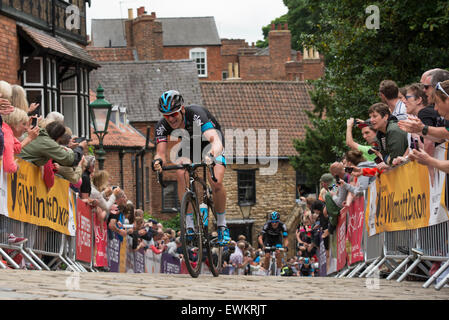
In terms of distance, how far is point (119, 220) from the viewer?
15.8m

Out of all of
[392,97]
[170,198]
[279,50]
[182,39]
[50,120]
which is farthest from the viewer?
[182,39]

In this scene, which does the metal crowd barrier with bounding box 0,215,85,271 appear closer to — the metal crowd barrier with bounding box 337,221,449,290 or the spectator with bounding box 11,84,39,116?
the spectator with bounding box 11,84,39,116

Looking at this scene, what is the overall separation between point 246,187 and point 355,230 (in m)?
45.0

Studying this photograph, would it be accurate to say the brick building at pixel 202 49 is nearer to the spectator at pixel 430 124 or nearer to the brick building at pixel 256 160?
the brick building at pixel 256 160

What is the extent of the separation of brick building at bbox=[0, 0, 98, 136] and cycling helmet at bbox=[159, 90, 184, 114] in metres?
15.3

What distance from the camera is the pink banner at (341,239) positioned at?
14.3 metres

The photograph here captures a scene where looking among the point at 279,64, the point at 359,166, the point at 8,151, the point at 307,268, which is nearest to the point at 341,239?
the point at 359,166

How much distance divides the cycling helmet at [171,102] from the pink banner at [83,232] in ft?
12.7

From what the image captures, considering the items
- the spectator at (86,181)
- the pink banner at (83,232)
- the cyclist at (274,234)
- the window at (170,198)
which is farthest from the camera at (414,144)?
the window at (170,198)

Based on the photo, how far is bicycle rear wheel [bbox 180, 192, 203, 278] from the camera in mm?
9461

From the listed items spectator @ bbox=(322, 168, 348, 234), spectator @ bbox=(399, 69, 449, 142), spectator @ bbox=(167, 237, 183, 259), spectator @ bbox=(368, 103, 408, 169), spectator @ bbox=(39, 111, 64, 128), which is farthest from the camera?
spectator @ bbox=(167, 237, 183, 259)

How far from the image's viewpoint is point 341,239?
14.6m

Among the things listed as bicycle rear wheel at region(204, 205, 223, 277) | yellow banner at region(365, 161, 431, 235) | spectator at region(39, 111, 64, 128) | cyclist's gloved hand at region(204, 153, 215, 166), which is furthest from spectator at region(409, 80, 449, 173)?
spectator at region(39, 111, 64, 128)

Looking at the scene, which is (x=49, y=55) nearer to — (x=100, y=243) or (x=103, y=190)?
(x=103, y=190)
